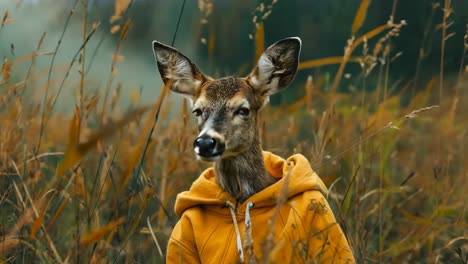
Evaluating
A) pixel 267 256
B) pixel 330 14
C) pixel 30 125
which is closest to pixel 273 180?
pixel 30 125

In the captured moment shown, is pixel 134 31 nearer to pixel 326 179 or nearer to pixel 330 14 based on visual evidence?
pixel 326 179

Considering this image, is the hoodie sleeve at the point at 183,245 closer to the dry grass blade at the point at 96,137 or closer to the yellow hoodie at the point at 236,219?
the yellow hoodie at the point at 236,219

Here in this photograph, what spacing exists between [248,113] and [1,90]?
1394mm

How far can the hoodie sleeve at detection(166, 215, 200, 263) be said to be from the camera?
140 inches

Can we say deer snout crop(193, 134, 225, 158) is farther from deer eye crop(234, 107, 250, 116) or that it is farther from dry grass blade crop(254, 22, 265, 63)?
dry grass blade crop(254, 22, 265, 63)

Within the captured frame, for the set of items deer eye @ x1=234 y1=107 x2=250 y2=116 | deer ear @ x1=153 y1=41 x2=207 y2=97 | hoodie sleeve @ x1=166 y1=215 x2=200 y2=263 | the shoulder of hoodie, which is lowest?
hoodie sleeve @ x1=166 y1=215 x2=200 y2=263

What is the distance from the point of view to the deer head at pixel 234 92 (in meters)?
3.65

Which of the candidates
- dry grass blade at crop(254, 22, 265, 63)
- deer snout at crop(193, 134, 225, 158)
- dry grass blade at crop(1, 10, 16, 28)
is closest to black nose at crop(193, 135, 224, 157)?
deer snout at crop(193, 134, 225, 158)

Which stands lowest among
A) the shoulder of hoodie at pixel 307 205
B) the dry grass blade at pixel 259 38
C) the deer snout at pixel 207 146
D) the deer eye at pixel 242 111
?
the shoulder of hoodie at pixel 307 205

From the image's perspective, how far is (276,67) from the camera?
3879 mm

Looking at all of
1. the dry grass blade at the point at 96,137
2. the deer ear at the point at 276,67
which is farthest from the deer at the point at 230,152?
the dry grass blade at the point at 96,137

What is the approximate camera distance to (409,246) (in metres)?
4.02

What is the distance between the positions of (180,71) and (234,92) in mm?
332

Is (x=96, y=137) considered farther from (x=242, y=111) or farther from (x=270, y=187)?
(x=242, y=111)
